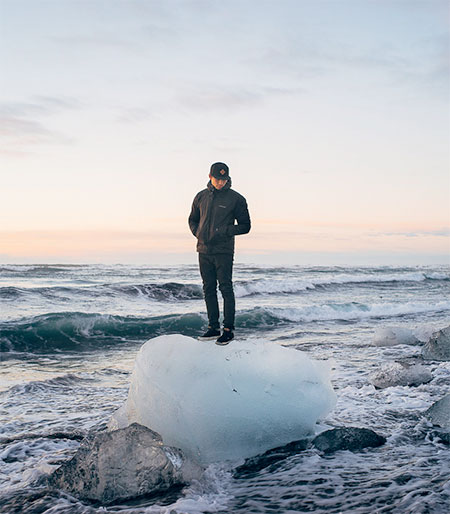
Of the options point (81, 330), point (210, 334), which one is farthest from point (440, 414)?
point (81, 330)

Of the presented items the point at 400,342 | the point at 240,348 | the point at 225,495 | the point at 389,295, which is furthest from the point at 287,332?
the point at 389,295

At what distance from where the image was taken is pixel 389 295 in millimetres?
25188

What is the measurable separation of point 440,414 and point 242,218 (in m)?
3.33

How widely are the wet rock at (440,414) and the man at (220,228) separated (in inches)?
99.5

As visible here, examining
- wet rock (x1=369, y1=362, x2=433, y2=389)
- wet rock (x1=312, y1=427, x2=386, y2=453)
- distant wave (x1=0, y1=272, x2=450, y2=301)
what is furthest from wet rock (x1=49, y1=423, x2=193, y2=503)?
distant wave (x1=0, y1=272, x2=450, y2=301)

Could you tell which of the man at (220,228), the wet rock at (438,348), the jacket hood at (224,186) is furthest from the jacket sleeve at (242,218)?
the wet rock at (438,348)

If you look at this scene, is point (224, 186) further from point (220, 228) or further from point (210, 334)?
point (210, 334)

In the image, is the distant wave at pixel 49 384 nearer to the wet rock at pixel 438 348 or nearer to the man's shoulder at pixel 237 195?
the man's shoulder at pixel 237 195

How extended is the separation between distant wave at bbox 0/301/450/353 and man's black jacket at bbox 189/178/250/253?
18.6ft

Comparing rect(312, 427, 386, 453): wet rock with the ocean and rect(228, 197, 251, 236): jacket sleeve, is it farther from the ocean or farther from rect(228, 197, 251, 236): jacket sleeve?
rect(228, 197, 251, 236): jacket sleeve

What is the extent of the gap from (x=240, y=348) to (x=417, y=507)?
238 centimetres

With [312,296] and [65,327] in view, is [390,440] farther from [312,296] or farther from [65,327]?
[312,296]

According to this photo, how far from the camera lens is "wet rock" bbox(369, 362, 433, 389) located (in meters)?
7.05

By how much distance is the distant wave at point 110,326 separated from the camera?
11.6 metres
